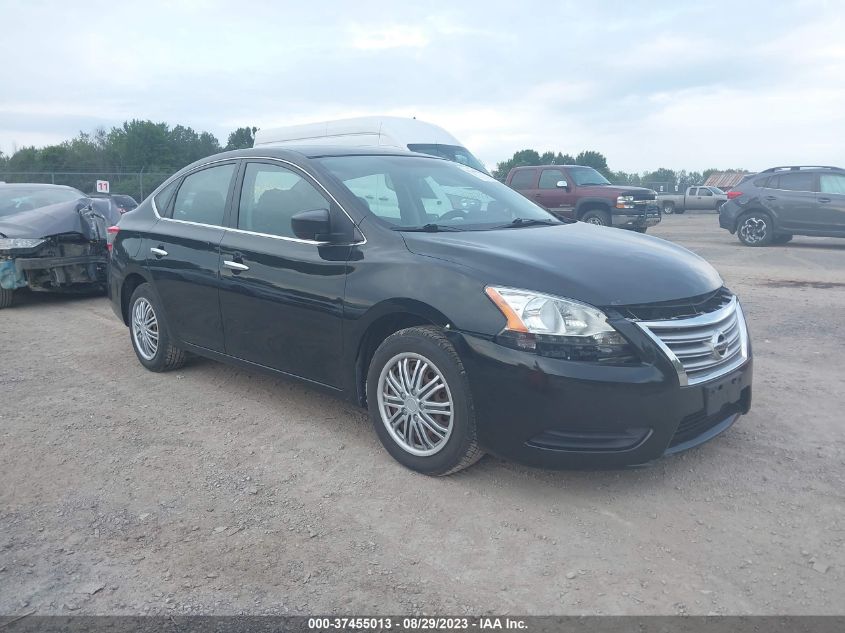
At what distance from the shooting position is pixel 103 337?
7.13 m

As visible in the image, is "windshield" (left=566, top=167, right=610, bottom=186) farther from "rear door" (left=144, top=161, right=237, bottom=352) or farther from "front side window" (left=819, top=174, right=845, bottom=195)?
"rear door" (left=144, top=161, right=237, bottom=352)

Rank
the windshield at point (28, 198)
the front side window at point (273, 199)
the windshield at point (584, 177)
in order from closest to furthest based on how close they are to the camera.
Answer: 1. the front side window at point (273, 199)
2. the windshield at point (28, 198)
3. the windshield at point (584, 177)

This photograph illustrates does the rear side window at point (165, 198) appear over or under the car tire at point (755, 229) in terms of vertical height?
over

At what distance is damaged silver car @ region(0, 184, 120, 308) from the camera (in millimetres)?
8523

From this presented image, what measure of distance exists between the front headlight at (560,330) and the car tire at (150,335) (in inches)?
124

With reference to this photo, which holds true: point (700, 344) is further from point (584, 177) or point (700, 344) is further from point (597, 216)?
point (584, 177)

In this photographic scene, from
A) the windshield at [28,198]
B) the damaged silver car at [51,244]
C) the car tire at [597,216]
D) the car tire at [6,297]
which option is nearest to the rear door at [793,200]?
the car tire at [597,216]

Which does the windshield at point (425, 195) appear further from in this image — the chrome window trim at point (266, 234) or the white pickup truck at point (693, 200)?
the white pickup truck at point (693, 200)


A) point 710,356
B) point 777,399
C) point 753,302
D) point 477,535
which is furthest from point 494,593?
point 753,302

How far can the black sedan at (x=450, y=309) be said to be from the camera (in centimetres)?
328

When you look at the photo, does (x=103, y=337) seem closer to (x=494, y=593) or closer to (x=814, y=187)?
(x=494, y=593)

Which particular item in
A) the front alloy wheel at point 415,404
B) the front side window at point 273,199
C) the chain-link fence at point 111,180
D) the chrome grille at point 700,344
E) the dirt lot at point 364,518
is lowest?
the dirt lot at point 364,518

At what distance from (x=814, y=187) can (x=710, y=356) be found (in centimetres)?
1394

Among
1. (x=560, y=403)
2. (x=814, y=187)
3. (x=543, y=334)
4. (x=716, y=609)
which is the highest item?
(x=814, y=187)
